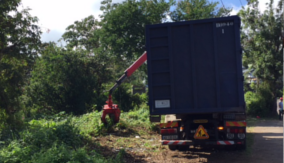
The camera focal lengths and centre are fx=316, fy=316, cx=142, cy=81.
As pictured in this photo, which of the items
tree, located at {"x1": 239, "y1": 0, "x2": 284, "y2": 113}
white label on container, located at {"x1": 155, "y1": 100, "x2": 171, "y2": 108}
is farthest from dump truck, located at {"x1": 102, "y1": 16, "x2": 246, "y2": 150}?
tree, located at {"x1": 239, "y1": 0, "x2": 284, "y2": 113}

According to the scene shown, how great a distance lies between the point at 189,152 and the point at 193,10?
603 inches

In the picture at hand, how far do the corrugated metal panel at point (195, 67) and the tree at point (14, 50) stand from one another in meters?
3.81

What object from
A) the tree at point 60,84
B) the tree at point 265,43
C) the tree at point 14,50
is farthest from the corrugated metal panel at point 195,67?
the tree at point 265,43

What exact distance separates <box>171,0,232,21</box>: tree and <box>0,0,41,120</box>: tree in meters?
15.2

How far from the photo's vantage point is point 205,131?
28.6 ft

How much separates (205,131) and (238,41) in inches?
102

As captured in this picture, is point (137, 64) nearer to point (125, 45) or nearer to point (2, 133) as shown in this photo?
point (2, 133)

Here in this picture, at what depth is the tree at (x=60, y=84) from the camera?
20.4 metres

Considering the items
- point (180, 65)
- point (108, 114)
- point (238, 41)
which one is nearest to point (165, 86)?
point (180, 65)

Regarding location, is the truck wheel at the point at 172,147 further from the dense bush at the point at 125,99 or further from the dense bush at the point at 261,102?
the dense bush at the point at 125,99

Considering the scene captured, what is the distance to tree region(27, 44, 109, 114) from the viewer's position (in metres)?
20.4

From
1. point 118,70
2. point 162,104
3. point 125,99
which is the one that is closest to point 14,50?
point 162,104

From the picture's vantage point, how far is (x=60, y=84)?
2077 cm

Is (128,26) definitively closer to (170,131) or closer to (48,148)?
(170,131)
